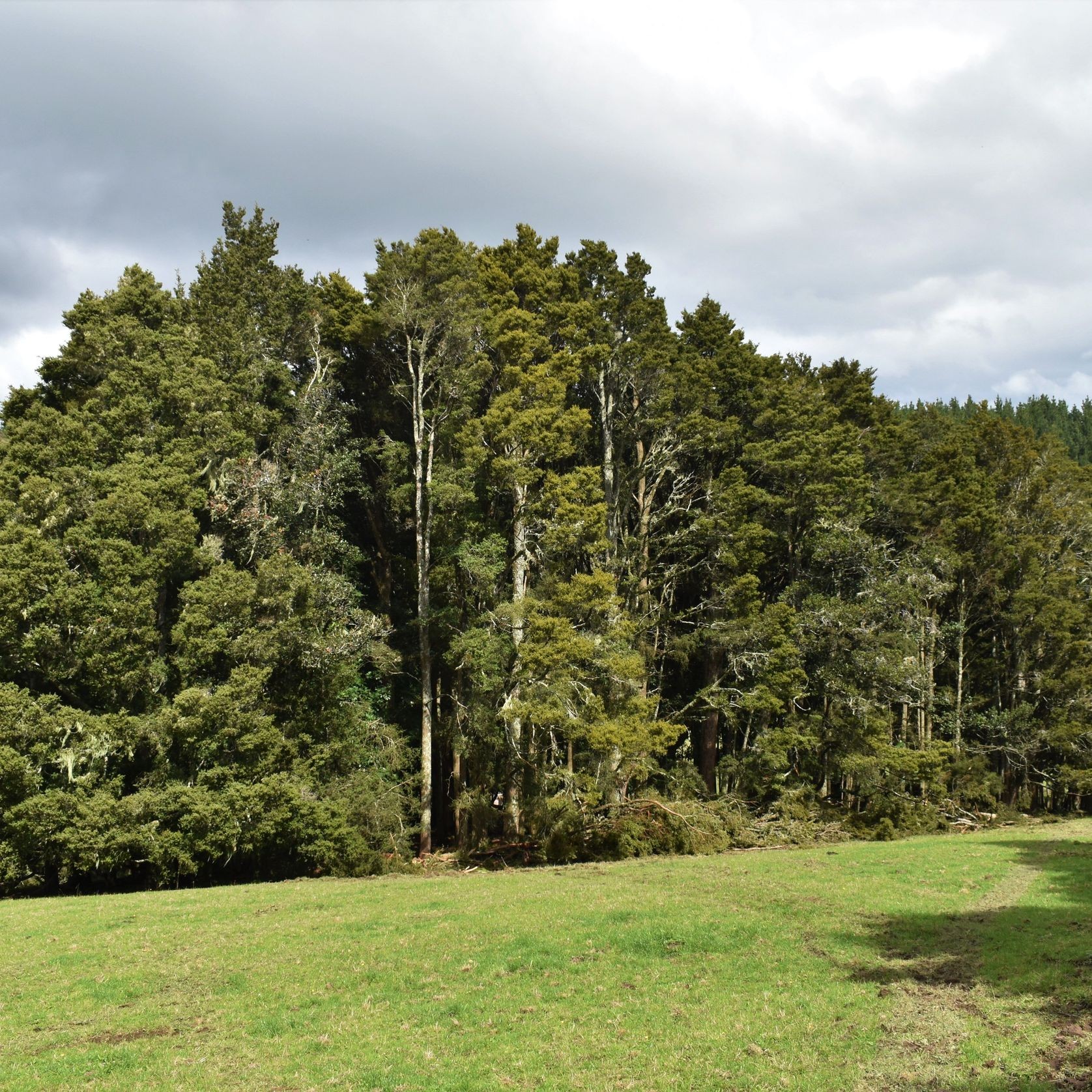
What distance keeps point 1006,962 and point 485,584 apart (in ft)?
65.6

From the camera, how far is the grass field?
29.3 ft

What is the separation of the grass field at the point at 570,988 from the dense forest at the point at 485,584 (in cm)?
639

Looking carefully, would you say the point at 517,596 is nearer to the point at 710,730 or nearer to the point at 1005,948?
the point at 710,730

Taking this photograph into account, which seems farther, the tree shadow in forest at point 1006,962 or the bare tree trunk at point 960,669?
the bare tree trunk at point 960,669

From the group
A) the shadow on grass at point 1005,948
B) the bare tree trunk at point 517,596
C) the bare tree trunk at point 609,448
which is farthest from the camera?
the bare tree trunk at point 609,448

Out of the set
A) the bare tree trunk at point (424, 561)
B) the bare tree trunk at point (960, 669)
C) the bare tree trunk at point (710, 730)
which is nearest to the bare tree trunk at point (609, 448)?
the bare tree trunk at point (710, 730)

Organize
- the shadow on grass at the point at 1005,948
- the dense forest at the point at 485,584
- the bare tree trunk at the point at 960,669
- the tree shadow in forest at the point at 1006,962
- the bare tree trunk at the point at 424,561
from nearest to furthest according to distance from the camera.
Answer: the tree shadow in forest at the point at 1006,962 → the shadow on grass at the point at 1005,948 → the dense forest at the point at 485,584 → the bare tree trunk at the point at 424,561 → the bare tree trunk at the point at 960,669

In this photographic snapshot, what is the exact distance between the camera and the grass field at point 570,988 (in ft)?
29.3

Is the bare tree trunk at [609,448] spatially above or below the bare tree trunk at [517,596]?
above

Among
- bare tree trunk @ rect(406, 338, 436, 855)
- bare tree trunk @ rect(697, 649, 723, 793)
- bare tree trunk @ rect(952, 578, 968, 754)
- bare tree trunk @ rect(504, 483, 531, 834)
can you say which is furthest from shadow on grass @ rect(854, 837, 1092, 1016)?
bare tree trunk @ rect(952, 578, 968, 754)

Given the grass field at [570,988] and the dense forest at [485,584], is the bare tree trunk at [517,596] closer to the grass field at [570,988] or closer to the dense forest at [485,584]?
the dense forest at [485,584]

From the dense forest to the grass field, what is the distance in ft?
20.9

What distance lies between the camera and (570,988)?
1165cm

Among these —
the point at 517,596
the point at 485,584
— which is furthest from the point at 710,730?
A: the point at 485,584
